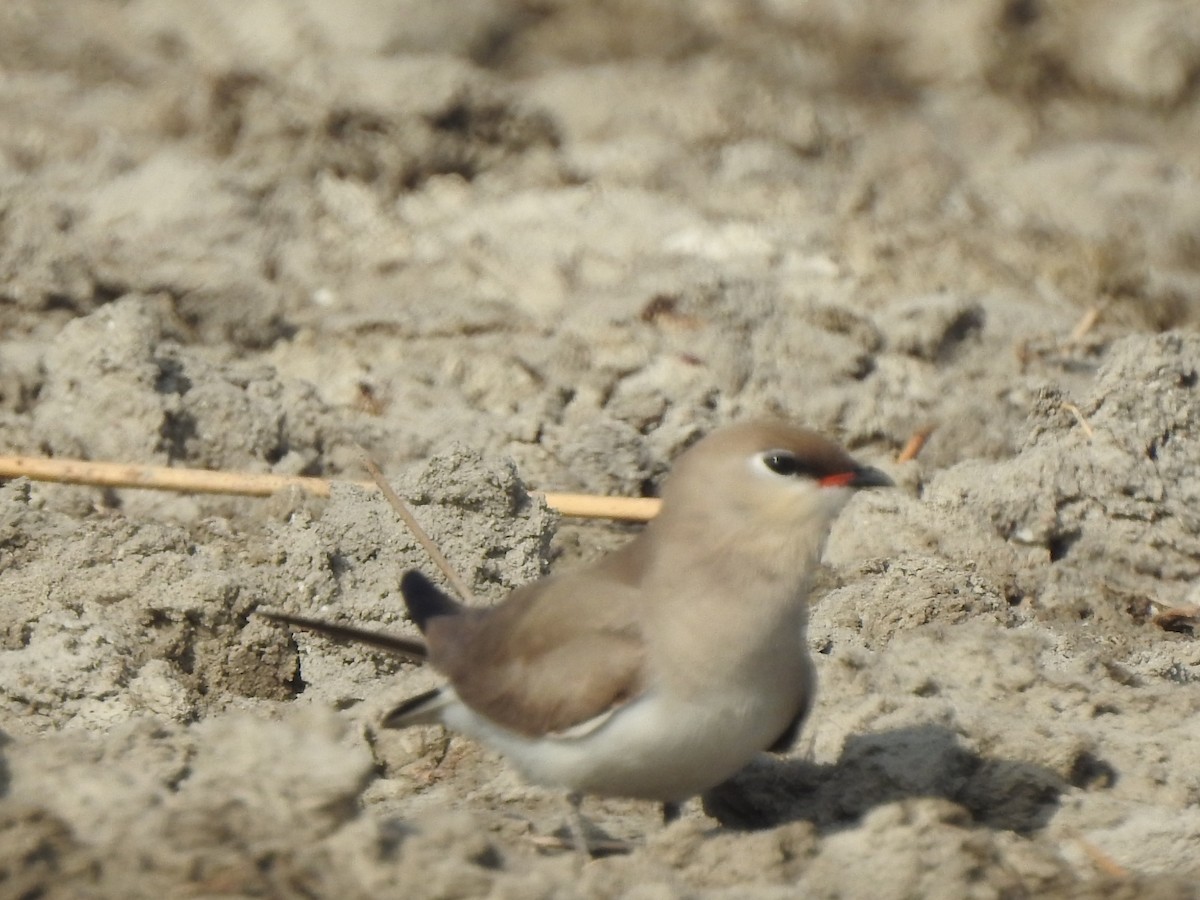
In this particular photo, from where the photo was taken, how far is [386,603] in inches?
208

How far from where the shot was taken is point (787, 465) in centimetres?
405

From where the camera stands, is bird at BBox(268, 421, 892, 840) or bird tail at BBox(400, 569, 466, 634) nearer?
bird at BBox(268, 421, 892, 840)

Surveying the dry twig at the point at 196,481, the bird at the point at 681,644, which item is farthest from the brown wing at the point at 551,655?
the dry twig at the point at 196,481

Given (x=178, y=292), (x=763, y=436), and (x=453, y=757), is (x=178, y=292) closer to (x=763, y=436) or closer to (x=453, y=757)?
(x=453, y=757)

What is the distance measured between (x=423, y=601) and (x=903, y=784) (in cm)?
126

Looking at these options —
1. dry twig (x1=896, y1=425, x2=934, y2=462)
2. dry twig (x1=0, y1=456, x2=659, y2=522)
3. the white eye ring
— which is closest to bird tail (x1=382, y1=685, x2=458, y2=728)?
the white eye ring

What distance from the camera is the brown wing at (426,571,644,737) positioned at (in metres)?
3.96

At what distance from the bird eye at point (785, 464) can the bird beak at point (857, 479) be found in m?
0.05

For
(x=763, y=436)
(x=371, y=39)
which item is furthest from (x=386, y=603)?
(x=371, y=39)

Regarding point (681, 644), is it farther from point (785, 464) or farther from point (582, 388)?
point (582, 388)

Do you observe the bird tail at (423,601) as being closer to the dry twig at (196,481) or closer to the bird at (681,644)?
the bird at (681,644)

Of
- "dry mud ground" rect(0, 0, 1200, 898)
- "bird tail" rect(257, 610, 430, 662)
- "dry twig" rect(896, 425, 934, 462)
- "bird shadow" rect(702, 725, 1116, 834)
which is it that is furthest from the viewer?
"dry twig" rect(896, 425, 934, 462)

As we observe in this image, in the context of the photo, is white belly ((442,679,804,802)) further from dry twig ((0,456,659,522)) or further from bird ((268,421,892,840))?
dry twig ((0,456,659,522))

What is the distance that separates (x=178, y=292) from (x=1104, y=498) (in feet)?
11.6
